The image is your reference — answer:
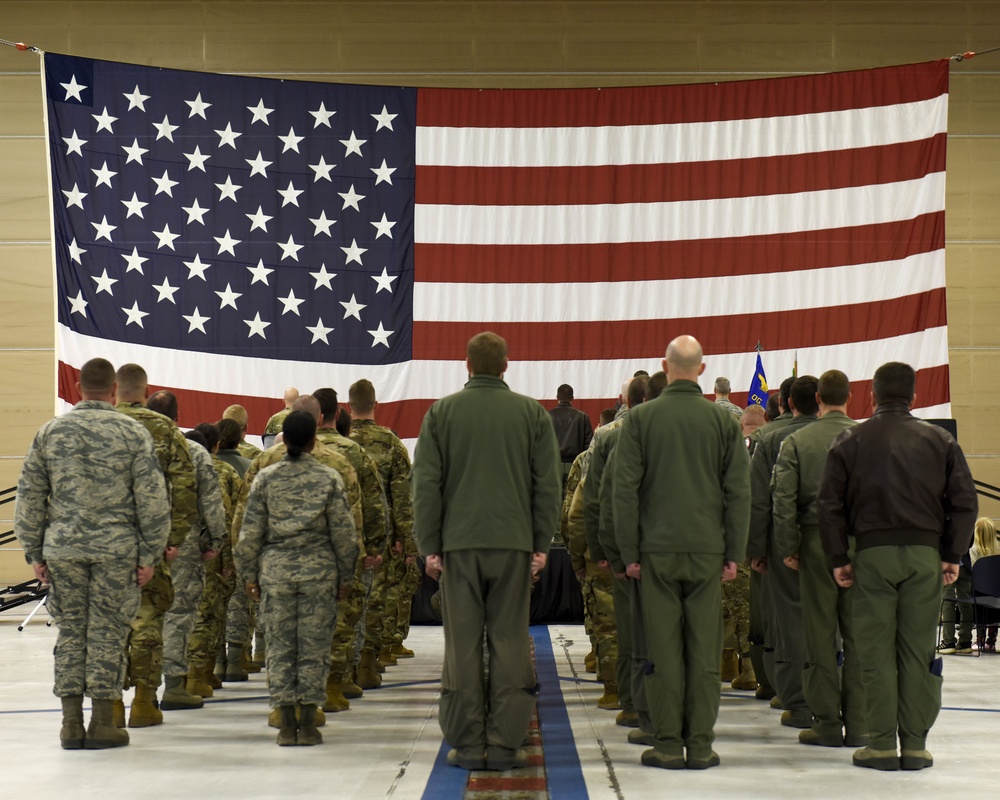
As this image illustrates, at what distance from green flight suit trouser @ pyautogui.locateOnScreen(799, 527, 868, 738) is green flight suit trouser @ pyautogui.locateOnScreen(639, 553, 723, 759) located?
63cm

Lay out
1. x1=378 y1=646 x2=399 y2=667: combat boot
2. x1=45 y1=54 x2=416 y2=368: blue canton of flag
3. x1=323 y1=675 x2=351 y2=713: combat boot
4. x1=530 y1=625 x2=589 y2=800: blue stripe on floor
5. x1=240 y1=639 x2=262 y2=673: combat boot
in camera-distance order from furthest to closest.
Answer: x1=45 y1=54 x2=416 y2=368: blue canton of flag < x1=378 y1=646 x2=399 y2=667: combat boot < x1=240 y1=639 x2=262 y2=673: combat boot < x1=323 y1=675 x2=351 y2=713: combat boot < x1=530 y1=625 x2=589 y2=800: blue stripe on floor

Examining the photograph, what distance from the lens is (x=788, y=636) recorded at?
18.7 feet

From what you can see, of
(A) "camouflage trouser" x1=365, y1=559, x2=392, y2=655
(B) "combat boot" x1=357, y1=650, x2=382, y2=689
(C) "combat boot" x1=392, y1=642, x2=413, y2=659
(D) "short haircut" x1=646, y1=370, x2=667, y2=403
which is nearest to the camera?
(D) "short haircut" x1=646, y1=370, x2=667, y2=403

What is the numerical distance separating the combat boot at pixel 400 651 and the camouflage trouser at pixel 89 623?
361cm

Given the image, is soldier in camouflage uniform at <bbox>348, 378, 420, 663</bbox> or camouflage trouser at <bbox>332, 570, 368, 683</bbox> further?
soldier in camouflage uniform at <bbox>348, 378, 420, 663</bbox>

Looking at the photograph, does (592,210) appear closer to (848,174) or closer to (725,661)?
(848,174)

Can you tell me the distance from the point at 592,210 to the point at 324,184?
2749mm

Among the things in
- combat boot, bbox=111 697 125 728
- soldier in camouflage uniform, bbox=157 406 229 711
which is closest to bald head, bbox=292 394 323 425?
soldier in camouflage uniform, bbox=157 406 229 711

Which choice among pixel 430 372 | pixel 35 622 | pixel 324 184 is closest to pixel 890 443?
pixel 430 372

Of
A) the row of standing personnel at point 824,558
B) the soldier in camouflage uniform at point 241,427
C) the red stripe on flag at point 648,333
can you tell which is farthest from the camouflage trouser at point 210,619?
the red stripe on flag at point 648,333

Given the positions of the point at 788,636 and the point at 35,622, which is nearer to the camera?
the point at 788,636

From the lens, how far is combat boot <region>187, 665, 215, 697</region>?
22.6 feet

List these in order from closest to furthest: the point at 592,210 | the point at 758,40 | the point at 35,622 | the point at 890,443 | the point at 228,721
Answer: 1. the point at 890,443
2. the point at 228,721
3. the point at 35,622
4. the point at 592,210
5. the point at 758,40

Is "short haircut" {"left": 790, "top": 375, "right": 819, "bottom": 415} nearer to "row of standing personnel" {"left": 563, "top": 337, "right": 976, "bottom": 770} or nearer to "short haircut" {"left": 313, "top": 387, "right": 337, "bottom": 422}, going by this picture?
"row of standing personnel" {"left": 563, "top": 337, "right": 976, "bottom": 770}
